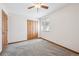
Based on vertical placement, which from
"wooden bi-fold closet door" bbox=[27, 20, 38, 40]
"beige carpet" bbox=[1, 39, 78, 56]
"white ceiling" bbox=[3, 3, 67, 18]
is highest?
"white ceiling" bbox=[3, 3, 67, 18]

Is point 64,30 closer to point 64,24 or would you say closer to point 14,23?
point 64,24

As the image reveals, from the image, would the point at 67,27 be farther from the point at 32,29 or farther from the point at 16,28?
the point at 32,29

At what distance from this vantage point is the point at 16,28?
479 centimetres

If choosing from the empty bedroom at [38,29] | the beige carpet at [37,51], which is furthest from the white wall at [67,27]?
the beige carpet at [37,51]

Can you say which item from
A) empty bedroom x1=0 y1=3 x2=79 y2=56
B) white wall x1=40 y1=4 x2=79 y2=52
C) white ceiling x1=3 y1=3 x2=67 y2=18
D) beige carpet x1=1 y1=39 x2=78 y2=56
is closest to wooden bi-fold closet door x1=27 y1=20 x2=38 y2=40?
empty bedroom x1=0 y1=3 x2=79 y2=56

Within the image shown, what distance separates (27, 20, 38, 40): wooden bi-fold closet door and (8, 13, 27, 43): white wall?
15.1 inches

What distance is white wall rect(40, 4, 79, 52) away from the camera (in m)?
2.83

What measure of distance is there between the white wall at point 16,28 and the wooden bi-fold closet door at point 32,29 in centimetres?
38

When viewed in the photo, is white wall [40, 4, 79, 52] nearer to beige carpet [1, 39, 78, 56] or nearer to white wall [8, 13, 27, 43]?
beige carpet [1, 39, 78, 56]

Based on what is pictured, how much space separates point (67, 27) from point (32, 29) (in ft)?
10.7

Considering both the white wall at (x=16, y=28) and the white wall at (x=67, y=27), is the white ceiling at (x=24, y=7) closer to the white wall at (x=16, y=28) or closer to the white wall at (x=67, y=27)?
the white wall at (x=67, y=27)

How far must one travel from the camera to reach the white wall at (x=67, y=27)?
2826mm

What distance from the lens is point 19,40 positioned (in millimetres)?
5004

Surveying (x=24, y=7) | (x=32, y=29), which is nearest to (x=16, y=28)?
(x=32, y=29)
